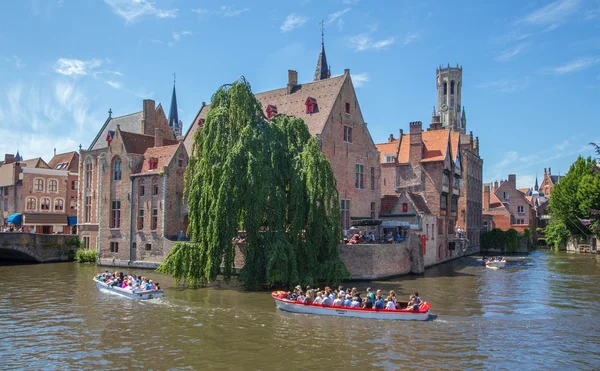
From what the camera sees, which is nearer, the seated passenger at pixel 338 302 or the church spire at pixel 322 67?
the seated passenger at pixel 338 302

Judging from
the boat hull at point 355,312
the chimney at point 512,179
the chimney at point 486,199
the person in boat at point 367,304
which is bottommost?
the boat hull at point 355,312

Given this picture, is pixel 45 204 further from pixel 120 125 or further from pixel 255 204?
pixel 255 204

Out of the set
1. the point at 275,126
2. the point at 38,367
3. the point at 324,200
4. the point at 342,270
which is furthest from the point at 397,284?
the point at 38,367

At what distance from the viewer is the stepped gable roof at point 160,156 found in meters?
41.4

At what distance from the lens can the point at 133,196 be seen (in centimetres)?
4247

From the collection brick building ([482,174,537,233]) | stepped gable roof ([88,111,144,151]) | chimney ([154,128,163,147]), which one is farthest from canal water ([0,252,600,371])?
brick building ([482,174,537,233])

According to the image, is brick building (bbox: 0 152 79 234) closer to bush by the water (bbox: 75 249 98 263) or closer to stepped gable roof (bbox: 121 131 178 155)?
bush by the water (bbox: 75 249 98 263)

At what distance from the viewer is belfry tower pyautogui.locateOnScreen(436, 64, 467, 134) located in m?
132

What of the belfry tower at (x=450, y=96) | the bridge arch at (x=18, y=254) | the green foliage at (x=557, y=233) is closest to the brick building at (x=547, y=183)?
the belfry tower at (x=450, y=96)

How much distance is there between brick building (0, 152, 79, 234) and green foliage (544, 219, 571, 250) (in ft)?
201

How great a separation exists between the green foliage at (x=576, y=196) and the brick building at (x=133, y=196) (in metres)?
45.0

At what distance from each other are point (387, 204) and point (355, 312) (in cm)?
2400

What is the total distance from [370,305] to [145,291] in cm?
1181

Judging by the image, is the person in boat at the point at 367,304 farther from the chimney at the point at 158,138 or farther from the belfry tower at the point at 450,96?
the belfry tower at the point at 450,96
